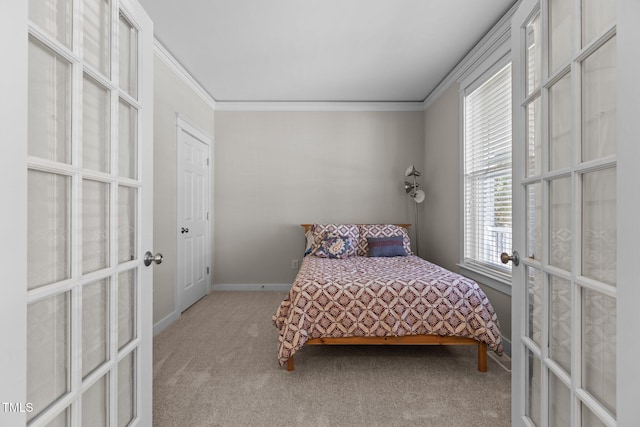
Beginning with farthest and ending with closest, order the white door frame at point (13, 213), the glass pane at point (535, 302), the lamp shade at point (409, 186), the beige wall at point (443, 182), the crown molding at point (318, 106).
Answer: the crown molding at point (318, 106) → the lamp shade at point (409, 186) → the beige wall at point (443, 182) → the glass pane at point (535, 302) → the white door frame at point (13, 213)

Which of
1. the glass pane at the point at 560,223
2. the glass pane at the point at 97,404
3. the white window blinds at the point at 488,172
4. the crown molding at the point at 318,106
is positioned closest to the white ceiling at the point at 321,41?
the crown molding at the point at 318,106

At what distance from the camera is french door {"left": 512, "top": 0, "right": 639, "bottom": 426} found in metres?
0.82

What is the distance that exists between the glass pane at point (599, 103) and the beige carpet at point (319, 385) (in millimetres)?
1474

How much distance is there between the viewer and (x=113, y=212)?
1.11m

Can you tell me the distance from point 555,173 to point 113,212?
4.83 ft

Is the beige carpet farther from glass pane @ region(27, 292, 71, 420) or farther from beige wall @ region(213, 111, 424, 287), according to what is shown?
beige wall @ region(213, 111, 424, 287)

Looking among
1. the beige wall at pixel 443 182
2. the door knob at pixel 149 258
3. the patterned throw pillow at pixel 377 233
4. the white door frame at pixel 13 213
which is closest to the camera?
the white door frame at pixel 13 213

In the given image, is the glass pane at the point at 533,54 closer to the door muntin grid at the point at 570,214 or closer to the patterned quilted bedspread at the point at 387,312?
the door muntin grid at the point at 570,214

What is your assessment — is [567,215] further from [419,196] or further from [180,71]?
[180,71]

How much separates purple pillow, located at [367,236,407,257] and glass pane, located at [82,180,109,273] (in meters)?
2.88

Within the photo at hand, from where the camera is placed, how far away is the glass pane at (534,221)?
1.15 metres

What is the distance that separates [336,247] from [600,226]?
111 inches

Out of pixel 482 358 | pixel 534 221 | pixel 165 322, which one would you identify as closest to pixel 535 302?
pixel 534 221

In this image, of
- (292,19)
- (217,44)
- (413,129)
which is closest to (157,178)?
(217,44)
